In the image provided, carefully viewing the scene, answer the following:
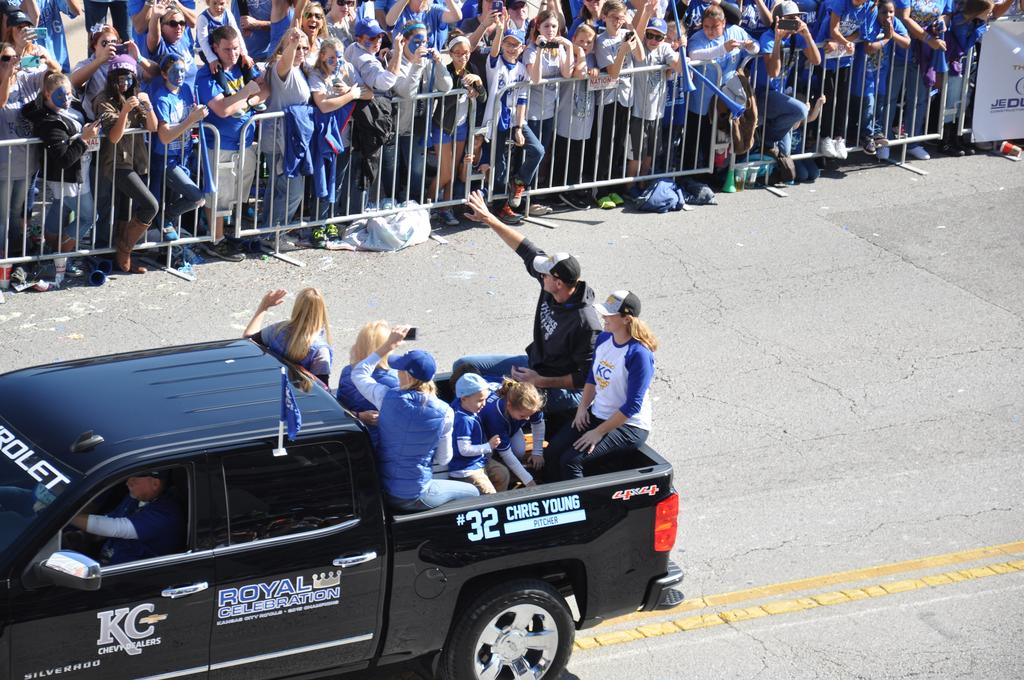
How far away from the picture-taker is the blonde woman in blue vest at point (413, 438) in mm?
7012

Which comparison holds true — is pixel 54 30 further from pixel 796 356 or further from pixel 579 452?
pixel 579 452

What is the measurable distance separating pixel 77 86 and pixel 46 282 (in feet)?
5.46

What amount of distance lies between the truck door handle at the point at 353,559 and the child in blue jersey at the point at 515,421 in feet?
5.41

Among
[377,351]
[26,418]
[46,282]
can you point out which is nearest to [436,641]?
[377,351]

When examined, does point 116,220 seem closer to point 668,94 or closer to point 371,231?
point 371,231

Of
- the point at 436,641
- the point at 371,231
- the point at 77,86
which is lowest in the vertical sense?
the point at 436,641

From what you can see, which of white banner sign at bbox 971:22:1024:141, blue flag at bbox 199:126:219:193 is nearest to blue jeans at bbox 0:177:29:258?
blue flag at bbox 199:126:219:193

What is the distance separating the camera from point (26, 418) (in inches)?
266

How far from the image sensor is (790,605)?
28.6 feet

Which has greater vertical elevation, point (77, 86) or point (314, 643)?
point (77, 86)

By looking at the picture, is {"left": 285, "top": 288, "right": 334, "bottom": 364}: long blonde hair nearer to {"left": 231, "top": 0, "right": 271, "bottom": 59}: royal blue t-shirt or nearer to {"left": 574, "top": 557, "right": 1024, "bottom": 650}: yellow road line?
{"left": 574, "top": 557, "right": 1024, "bottom": 650}: yellow road line

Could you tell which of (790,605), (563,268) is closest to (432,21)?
(563,268)

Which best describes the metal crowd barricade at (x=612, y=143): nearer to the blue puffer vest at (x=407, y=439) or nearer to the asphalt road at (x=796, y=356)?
the asphalt road at (x=796, y=356)

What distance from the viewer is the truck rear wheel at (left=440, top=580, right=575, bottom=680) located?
7.17m
